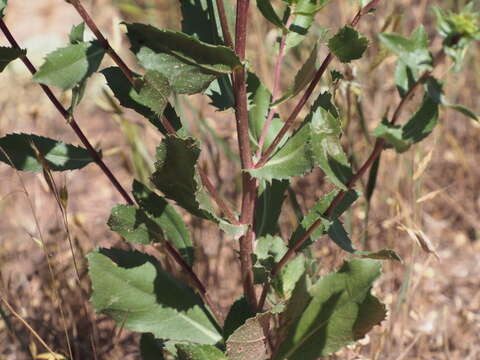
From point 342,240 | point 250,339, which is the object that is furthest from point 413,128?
point 250,339

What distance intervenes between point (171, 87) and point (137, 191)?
28 centimetres

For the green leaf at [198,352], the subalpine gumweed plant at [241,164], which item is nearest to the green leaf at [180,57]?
the subalpine gumweed plant at [241,164]

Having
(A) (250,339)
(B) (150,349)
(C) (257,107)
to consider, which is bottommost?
(B) (150,349)

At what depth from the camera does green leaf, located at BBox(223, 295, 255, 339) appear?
1.50m

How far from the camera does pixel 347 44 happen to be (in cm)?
119

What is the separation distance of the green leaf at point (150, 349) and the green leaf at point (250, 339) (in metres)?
0.25

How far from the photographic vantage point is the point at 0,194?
2.78 metres

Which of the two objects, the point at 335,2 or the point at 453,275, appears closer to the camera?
the point at 453,275

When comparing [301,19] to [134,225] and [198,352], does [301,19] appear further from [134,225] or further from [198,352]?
[198,352]

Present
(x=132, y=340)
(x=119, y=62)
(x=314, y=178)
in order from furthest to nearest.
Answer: (x=314, y=178)
(x=132, y=340)
(x=119, y=62)

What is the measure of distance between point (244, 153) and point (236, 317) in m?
0.42

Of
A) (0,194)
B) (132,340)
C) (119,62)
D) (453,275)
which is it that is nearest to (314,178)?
(453,275)

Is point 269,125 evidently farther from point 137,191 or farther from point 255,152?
point 137,191

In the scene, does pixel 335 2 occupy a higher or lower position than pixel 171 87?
higher
